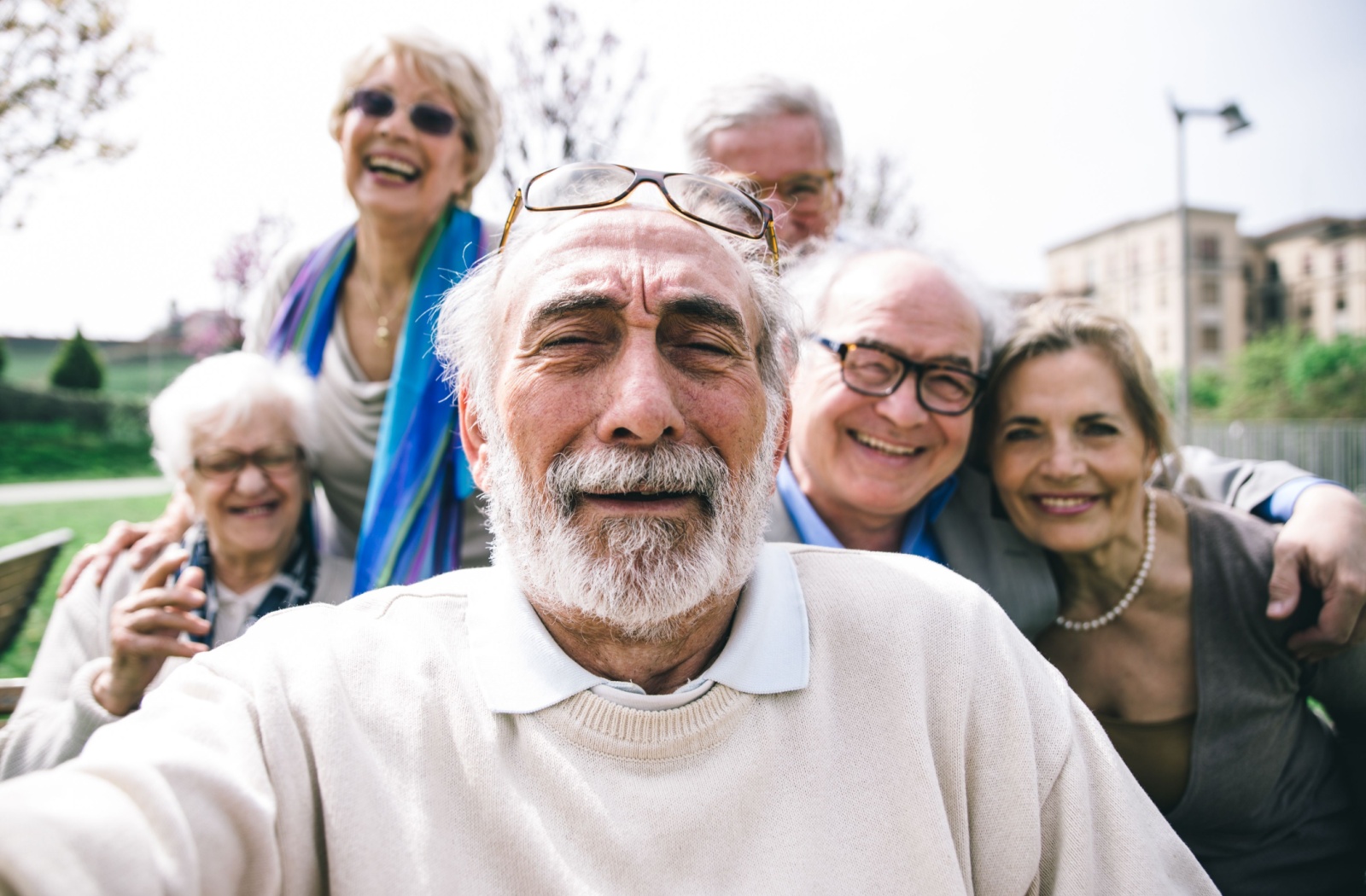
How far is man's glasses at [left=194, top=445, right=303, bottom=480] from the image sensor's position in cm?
279

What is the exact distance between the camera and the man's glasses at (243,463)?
279 cm

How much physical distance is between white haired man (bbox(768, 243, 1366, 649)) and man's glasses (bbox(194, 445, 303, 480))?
5.51ft

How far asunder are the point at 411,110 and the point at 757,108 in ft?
4.19

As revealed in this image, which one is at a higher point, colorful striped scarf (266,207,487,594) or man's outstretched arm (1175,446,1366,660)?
colorful striped scarf (266,207,487,594)

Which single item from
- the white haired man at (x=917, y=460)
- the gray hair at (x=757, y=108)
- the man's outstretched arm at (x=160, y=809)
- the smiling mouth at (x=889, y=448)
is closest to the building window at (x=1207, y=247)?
the gray hair at (x=757, y=108)

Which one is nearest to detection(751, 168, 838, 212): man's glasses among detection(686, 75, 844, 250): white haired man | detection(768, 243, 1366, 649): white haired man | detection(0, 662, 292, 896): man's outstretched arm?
detection(686, 75, 844, 250): white haired man

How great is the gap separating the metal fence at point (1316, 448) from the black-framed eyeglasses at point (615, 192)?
18980mm

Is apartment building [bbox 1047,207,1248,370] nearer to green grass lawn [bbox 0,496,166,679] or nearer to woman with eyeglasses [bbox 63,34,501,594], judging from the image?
green grass lawn [bbox 0,496,166,679]

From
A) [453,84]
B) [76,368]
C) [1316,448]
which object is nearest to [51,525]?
[453,84]

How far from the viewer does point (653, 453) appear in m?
1.47

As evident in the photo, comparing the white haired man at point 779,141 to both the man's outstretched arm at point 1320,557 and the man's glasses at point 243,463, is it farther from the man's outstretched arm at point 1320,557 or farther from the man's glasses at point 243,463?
the man's glasses at point 243,463

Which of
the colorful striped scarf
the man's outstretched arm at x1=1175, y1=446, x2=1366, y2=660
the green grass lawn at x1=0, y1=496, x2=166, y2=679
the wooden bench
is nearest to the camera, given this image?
the man's outstretched arm at x1=1175, y1=446, x2=1366, y2=660

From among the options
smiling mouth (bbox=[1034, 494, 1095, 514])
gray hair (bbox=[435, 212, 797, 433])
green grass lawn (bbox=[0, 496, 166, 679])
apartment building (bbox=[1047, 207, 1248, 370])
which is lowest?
green grass lawn (bbox=[0, 496, 166, 679])

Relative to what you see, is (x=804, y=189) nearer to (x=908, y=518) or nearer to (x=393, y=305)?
(x=908, y=518)
